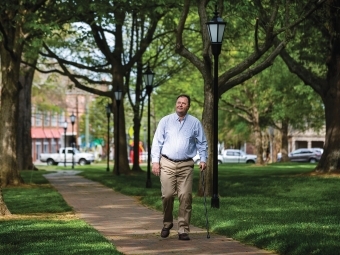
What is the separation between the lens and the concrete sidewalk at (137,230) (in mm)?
10805

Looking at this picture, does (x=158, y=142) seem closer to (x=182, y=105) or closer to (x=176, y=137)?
(x=176, y=137)

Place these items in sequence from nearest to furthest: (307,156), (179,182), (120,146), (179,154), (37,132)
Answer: (179,154) < (179,182) < (120,146) < (307,156) < (37,132)

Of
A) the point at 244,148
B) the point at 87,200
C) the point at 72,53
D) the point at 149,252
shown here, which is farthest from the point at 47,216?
the point at 244,148

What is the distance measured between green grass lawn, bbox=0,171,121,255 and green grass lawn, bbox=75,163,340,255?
6.09 feet

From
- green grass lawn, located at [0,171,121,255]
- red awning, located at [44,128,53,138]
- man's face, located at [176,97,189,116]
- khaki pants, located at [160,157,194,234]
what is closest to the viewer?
green grass lawn, located at [0,171,121,255]

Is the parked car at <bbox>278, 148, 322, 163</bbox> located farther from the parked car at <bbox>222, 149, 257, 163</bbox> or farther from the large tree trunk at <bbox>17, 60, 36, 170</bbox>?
the large tree trunk at <bbox>17, 60, 36, 170</bbox>

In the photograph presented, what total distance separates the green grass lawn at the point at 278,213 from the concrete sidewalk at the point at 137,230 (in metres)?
0.33

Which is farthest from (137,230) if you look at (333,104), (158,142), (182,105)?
(333,104)

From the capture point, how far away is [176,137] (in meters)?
11.9

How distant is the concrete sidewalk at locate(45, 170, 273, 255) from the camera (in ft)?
35.4

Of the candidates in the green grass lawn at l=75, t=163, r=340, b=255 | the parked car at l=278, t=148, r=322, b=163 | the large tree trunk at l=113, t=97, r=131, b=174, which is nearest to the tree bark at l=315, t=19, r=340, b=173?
the green grass lawn at l=75, t=163, r=340, b=255

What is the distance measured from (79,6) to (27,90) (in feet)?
63.7

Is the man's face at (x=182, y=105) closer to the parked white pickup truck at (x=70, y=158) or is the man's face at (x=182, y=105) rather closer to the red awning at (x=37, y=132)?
the parked white pickup truck at (x=70, y=158)

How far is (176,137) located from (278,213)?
4.45m
